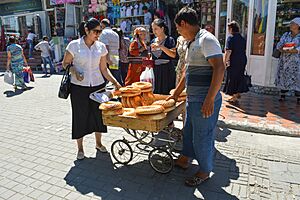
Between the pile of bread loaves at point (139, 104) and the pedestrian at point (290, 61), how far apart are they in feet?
12.0

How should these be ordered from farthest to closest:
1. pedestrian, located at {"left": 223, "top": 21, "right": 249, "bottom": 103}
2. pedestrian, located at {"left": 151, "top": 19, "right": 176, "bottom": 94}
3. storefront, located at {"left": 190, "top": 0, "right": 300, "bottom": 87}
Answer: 1. storefront, located at {"left": 190, "top": 0, "right": 300, "bottom": 87}
2. pedestrian, located at {"left": 223, "top": 21, "right": 249, "bottom": 103}
3. pedestrian, located at {"left": 151, "top": 19, "right": 176, "bottom": 94}

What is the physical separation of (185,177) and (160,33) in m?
2.11

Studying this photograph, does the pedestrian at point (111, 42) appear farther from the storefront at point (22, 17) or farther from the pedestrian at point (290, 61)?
the storefront at point (22, 17)

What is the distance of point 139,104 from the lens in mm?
3189

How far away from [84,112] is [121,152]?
0.76 m

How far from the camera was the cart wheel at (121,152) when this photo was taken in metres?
3.41

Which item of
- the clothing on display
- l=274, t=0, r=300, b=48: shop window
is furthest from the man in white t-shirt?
l=274, t=0, r=300, b=48: shop window

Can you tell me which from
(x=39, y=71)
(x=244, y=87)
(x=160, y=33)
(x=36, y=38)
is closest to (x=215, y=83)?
(x=160, y=33)

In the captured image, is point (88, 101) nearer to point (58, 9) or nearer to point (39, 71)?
point (39, 71)

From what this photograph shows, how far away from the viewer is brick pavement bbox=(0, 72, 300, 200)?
111 inches

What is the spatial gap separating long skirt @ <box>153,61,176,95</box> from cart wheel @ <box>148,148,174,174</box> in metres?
1.34

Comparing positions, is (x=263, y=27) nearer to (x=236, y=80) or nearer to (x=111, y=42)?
(x=236, y=80)

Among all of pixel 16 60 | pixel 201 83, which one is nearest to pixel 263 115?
pixel 201 83

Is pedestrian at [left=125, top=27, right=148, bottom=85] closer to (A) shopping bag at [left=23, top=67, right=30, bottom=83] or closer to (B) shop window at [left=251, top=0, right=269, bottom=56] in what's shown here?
(B) shop window at [left=251, top=0, right=269, bottom=56]
